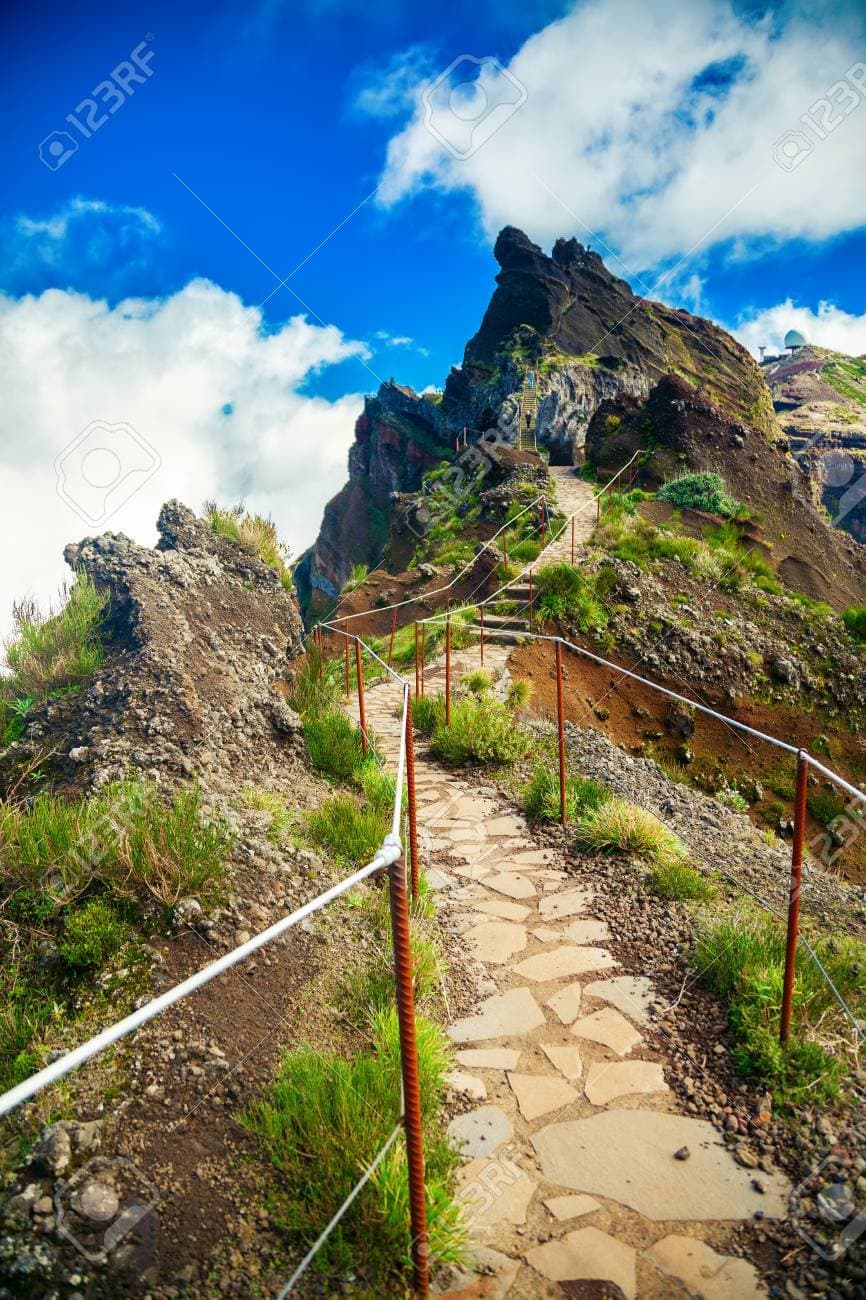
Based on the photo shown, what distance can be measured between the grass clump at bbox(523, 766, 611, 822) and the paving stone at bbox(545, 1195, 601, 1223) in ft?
11.3

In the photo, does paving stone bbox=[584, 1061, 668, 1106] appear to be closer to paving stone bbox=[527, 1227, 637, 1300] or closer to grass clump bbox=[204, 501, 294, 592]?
paving stone bbox=[527, 1227, 637, 1300]

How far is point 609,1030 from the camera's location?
11.7 feet

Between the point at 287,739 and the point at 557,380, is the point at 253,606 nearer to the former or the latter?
the point at 287,739

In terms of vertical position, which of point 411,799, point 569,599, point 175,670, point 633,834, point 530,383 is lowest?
point 633,834

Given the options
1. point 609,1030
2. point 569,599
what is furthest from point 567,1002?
point 569,599

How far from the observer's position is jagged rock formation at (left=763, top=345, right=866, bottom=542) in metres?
70.9

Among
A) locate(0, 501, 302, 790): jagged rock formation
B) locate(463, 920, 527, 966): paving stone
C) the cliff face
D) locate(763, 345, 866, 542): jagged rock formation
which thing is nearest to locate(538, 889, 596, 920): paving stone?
locate(463, 920, 527, 966): paving stone

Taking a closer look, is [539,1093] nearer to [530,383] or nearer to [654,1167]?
[654,1167]

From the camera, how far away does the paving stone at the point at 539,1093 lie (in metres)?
3.08

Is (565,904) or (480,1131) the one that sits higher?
(565,904)

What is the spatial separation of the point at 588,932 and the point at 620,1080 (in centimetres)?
121

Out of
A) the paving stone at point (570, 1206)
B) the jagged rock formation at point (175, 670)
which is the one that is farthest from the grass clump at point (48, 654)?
the paving stone at point (570, 1206)

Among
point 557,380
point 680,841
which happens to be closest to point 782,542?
point 680,841

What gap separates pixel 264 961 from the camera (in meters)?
3.40
